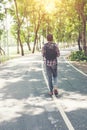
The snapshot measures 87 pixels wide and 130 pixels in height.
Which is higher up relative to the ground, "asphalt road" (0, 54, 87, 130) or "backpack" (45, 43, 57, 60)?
"backpack" (45, 43, 57, 60)

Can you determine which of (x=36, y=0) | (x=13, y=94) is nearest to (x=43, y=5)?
(x=36, y=0)

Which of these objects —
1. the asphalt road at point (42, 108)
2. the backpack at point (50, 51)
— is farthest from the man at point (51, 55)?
the asphalt road at point (42, 108)

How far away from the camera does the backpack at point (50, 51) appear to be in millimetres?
13727

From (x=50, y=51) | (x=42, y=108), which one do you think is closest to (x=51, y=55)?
(x=50, y=51)

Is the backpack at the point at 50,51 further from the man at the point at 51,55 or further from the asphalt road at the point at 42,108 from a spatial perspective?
the asphalt road at the point at 42,108

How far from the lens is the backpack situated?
13727mm

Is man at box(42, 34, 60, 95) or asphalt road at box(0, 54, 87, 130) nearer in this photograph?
asphalt road at box(0, 54, 87, 130)

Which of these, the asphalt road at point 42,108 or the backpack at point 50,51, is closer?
the asphalt road at point 42,108

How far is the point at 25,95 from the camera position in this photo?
1409 cm

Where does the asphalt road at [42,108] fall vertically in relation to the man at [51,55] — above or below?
below

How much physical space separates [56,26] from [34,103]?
329 ft

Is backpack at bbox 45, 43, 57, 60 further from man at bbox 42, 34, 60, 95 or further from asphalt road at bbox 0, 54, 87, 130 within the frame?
asphalt road at bbox 0, 54, 87, 130

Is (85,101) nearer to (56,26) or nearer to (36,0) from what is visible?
(36,0)

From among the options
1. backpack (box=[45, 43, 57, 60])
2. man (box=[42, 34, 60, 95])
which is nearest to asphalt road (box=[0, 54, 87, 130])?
man (box=[42, 34, 60, 95])
